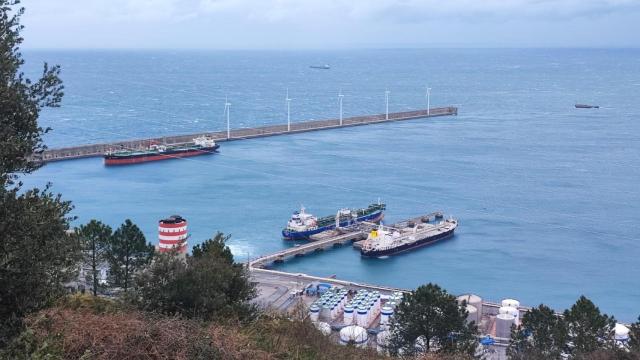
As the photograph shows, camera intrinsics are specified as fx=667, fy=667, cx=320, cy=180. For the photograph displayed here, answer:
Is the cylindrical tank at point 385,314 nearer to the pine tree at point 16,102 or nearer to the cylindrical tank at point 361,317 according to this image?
the cylindrical tank at point 361,317

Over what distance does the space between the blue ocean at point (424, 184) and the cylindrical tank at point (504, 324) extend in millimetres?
3177

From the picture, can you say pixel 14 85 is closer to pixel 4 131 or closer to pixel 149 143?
pixel 4 131

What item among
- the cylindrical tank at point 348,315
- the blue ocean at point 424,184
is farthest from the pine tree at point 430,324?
the blue ocean at point 424,184

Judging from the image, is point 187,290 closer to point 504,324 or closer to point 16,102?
point 16,102

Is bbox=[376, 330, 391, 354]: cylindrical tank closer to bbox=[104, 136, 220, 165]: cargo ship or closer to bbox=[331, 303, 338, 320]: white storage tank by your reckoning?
bbox=[331, 303, 338, 320]: white storage tank

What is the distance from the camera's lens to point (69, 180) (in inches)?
848

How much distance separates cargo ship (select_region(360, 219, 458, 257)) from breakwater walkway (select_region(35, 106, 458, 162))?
39.2 ft

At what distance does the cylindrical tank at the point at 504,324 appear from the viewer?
9.70 meters

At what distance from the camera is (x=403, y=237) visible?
52.7ft

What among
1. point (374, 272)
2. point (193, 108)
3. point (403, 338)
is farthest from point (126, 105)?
point (403, 338)

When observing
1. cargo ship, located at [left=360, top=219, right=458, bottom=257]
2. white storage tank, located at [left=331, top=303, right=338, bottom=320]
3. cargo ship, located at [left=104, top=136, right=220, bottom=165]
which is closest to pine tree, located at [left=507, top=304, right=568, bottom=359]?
white storage tank, located at [left=331, top=303, right=338, bottom=320]

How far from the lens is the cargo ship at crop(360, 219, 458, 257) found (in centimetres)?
1547

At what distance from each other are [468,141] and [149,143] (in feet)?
43.2

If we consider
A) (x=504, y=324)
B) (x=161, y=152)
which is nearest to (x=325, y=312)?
(x=504, y=324)
